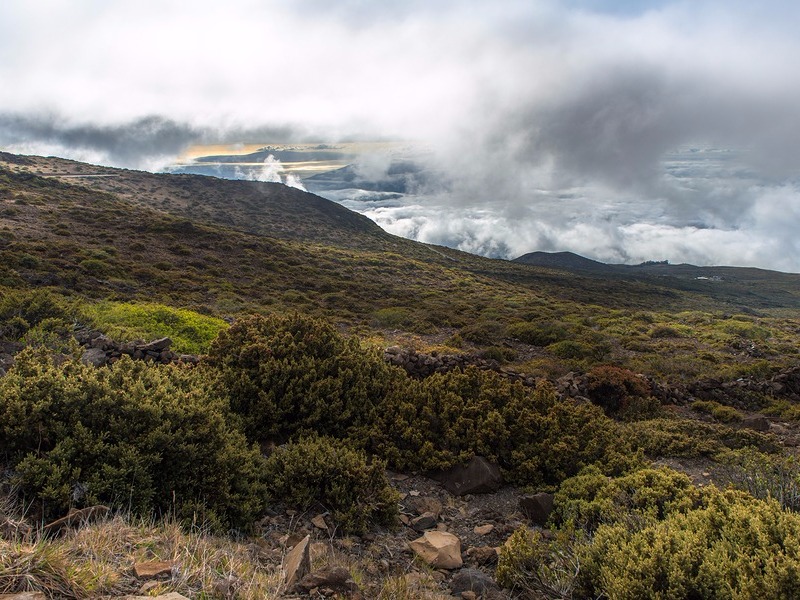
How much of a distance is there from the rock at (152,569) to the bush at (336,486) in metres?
2.03

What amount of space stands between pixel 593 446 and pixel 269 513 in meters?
4.39

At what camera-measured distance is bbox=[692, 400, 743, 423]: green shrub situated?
10398 millimetres

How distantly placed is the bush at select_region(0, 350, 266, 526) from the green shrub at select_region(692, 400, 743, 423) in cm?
1080

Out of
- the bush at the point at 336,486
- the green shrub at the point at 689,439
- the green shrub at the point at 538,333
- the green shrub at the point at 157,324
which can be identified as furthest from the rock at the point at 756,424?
the green shrub at the point at 157,324

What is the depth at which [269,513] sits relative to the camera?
4.65 m

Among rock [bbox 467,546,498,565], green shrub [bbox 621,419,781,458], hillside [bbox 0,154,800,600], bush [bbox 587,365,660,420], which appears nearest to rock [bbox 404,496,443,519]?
hillside [bbox 0,154,800,600]

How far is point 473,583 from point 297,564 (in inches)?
61.4

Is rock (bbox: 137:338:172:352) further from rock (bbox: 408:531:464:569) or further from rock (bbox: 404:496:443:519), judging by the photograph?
rock (bbox: 408:531:464:569)

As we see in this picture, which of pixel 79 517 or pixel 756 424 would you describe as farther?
pixel 756 424

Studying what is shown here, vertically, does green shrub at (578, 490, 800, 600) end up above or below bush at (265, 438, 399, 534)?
above

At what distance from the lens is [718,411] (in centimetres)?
1067

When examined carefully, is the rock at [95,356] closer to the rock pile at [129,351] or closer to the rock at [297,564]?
the rock pile at [129,351]

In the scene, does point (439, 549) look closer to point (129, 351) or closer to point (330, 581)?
point (330, 581)

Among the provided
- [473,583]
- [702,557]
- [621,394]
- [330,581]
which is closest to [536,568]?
[473,583]
